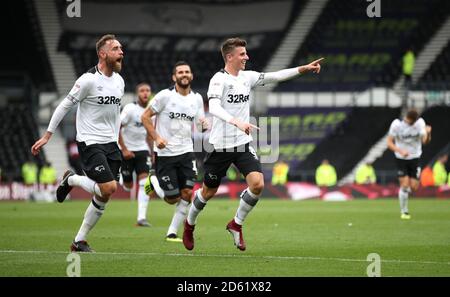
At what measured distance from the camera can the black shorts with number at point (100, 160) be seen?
11.4 metres

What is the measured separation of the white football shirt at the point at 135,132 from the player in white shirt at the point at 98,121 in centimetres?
621

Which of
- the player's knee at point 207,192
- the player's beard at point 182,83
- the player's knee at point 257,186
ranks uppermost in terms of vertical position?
the player's beard at point 182,83

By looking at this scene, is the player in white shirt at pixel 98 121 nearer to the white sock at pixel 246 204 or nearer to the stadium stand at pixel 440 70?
the white sock at pixel 246 204

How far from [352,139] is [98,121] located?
28.2 meters

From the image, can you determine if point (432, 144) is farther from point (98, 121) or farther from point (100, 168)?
point (100, 168)

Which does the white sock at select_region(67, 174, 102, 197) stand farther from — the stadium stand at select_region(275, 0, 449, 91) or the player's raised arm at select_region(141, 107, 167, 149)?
the stadium stand at select_region(275, 0, 449, 91)

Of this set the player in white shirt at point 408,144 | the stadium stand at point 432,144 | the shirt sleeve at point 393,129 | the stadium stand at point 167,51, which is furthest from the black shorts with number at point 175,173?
the stadium stand at point 167,51

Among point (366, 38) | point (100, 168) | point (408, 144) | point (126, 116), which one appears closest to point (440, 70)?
point (366, 38)

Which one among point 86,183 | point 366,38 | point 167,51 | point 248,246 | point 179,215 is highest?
point 366,38

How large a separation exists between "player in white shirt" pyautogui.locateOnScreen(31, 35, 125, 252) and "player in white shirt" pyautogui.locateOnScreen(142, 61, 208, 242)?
6.24 ft

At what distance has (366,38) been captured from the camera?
4319cm

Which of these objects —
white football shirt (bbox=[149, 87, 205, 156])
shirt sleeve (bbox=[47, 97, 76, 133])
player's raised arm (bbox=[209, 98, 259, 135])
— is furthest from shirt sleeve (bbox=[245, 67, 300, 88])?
shirt sleeve (bbox=[47, 97, 76, 133])

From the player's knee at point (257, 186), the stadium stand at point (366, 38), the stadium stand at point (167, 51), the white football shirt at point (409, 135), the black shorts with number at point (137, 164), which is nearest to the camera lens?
the player's knee at point (257, 186)

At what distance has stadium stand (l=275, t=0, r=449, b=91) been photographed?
42156 millimetres
